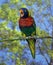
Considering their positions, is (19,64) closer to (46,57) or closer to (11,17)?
(46,57)

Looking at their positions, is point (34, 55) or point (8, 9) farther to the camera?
point (8, 9)

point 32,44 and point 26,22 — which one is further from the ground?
point 26,22

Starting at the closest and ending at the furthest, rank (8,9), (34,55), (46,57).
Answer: (34,55), (46,57), (8,9)

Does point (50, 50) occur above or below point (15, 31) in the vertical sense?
below

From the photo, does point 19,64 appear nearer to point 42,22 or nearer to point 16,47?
point 16,47

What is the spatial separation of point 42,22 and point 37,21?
0.15 ft

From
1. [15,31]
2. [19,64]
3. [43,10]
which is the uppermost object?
[43,10]

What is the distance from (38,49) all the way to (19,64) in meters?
0.21

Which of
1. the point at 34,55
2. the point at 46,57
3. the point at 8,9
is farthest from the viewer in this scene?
the point at 8,9

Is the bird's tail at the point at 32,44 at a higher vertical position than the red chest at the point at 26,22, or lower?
lower

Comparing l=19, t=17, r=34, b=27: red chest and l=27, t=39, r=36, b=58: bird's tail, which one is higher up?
l=19, t=17, r=34, b=27: red chest

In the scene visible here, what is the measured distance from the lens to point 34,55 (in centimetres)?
215

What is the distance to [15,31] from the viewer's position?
238 centimetres

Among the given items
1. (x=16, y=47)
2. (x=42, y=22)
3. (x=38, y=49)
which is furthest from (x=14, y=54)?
(x=42, y=22)
